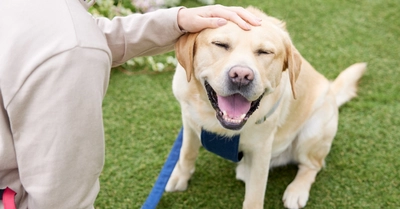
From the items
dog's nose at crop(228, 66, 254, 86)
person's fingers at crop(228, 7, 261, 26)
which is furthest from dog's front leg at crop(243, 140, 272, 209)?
person's fingers at crop(228, 7, 261, 26)

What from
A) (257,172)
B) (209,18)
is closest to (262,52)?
(209,18)

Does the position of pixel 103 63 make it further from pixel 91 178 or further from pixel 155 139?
pixel 155 139

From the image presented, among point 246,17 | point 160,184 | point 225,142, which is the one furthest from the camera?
point 160,184

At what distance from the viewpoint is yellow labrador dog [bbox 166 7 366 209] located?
173cm

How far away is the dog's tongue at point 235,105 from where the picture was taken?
5.95ft

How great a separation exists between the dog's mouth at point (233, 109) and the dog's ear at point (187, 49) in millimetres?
99

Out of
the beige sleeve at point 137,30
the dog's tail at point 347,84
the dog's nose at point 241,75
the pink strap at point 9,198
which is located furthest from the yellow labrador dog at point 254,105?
the pink strap at point 9,198

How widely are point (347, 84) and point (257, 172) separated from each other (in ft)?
4.09

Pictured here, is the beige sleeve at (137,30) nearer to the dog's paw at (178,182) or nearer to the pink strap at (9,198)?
the pink strap at (9,198)

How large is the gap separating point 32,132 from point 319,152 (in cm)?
177

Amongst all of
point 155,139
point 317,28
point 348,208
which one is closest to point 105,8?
point 155,139

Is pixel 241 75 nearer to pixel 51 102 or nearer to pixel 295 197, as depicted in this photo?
pixel 51 102

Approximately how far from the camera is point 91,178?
1.38 metres

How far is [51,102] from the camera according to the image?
1201 mm
